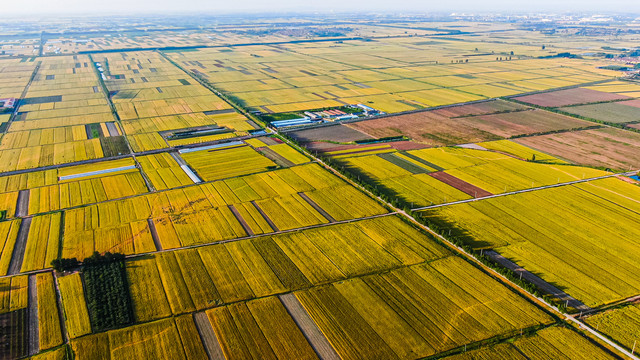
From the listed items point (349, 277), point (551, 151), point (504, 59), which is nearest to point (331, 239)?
point (349, 277)

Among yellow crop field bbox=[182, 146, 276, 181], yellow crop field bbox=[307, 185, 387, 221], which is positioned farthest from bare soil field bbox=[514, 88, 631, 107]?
yellow crop field bbox=[182, 146, 276, 181]

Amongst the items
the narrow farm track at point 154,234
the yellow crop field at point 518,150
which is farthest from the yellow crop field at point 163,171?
the yellow crop field at point 518,150

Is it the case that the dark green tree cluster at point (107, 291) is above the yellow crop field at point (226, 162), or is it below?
below

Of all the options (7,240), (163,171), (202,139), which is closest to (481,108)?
(202,139)

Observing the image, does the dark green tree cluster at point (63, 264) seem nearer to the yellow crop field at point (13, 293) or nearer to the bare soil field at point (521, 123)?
the yellow crop field at point (13, 293)

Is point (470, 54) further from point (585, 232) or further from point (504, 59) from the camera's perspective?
point (585, 232)

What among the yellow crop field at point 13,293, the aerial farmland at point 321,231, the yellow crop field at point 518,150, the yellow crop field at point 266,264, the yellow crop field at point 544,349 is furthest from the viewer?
the yellow crop field at point 518,150

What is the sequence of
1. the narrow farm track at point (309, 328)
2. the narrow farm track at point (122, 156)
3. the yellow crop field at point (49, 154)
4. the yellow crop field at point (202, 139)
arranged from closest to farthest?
the narrow farm track at point (309, 328)
the narrow farm track at point (122, 156)
the yellow crop field at point (49, 154)
the yellow crop field at point (202, 139)
